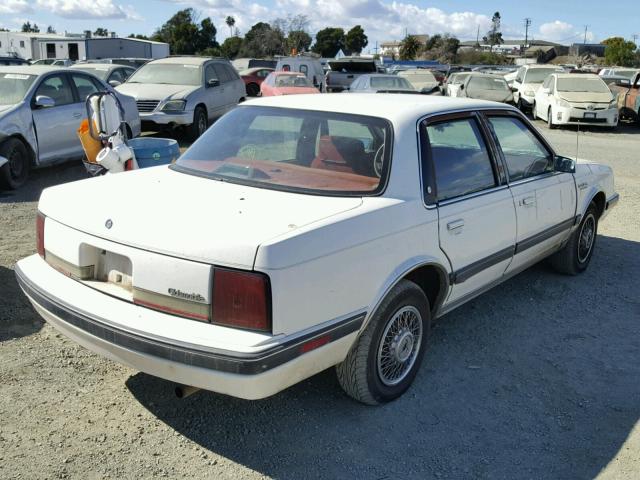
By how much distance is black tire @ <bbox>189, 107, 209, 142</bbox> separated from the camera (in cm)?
1317

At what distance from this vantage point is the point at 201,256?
2854 mm

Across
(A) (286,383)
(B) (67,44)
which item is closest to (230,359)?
(A) (286,383)

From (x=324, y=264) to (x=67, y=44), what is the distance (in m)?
56.8

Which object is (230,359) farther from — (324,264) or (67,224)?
(67,224)

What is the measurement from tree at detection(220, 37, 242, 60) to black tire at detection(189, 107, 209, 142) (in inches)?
2485

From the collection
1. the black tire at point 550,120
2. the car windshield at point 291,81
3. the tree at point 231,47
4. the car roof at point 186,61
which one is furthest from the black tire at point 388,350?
the tree at point 231,47

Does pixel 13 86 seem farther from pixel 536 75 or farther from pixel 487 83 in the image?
pixel 536 75

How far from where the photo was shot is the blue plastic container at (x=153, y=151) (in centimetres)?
611

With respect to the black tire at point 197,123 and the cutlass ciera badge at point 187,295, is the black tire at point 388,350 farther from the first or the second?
the black tire at point 197,123

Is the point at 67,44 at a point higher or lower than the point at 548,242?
higher

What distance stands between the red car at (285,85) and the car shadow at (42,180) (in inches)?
346

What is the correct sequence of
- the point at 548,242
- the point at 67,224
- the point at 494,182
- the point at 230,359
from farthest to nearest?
→ the point at 548,242 → the point at 494,182 → the point at 67,224 → the point at 230,359

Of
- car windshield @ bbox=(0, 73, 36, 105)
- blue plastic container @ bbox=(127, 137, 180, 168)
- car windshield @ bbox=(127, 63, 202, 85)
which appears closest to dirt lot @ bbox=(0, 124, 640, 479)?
blue plastic container @ bbox=(127, 137, 180, 168)

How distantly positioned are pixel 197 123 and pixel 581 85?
1130cm
